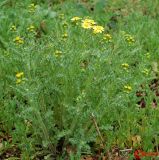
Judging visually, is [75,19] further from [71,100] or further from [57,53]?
[71,100]

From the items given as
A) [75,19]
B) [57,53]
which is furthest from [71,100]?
[75,19]

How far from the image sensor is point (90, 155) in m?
3.11

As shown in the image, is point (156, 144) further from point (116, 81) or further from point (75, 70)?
point (75, 70)

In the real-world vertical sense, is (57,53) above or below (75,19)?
below

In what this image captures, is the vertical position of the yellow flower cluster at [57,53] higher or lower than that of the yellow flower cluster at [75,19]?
lower

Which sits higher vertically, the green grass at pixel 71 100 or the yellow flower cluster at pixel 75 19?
the yellow flower cluster at pixel 75 19

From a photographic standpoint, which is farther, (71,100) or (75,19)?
(71,100)

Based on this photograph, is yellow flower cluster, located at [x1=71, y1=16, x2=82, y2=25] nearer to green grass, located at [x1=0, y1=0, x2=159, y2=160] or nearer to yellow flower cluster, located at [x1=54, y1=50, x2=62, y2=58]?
green grass, located at [x1=0, y1=0, x2=159, y2=160]

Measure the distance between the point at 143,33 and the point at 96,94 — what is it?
1.90 meters

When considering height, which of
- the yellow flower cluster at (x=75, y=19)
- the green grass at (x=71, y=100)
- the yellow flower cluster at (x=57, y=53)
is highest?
the yellow flower cluster at (x=75, y=19)

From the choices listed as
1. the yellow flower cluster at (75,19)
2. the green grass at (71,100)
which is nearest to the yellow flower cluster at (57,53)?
the green grass at (71,100)

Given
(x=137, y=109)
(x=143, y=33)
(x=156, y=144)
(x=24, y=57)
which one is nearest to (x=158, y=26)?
(x=143, y=33)

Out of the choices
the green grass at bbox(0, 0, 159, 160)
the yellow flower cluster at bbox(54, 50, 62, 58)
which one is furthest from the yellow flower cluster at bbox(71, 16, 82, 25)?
the yellow flower cluster at bbox(54, 50, 62, 58)

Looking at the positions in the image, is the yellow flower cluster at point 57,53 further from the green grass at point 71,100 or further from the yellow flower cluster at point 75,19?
the yellow flower cluster at point 75,19
